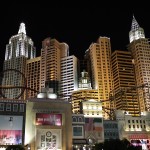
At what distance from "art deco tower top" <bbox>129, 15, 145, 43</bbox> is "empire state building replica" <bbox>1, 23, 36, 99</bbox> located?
73493 millimetres

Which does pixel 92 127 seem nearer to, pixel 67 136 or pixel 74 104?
pixel 67 136

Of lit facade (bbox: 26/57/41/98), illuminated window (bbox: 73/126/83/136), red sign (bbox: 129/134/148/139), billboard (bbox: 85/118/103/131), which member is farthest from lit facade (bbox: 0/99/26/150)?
lit facade (bbox: 26/57/41/98)

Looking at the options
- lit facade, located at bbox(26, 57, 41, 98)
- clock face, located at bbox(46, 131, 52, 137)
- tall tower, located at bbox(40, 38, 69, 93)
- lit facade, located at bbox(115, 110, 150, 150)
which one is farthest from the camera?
lit facade, located at bbox(26, 57, 41, 98)

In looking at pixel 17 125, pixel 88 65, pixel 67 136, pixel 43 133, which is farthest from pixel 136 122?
pixel 88 65

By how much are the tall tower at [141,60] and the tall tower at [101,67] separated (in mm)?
15714

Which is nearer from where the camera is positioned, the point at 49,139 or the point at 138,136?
the point at 49,139

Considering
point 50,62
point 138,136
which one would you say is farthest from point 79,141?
point 50,62

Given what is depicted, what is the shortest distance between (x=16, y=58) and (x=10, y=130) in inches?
4767

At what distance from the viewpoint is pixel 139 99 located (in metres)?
147

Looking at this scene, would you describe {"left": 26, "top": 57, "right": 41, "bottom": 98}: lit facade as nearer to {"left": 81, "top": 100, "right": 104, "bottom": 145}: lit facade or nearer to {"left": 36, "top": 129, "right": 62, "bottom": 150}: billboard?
{"left": 81, "top": 100, "right": 104, "bottom": 145}: lit facade

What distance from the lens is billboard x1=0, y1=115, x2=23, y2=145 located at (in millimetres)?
69125

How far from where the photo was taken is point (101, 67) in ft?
545

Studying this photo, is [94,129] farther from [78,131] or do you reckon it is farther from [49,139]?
[49,139]

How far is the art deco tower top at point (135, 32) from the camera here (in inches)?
6462
